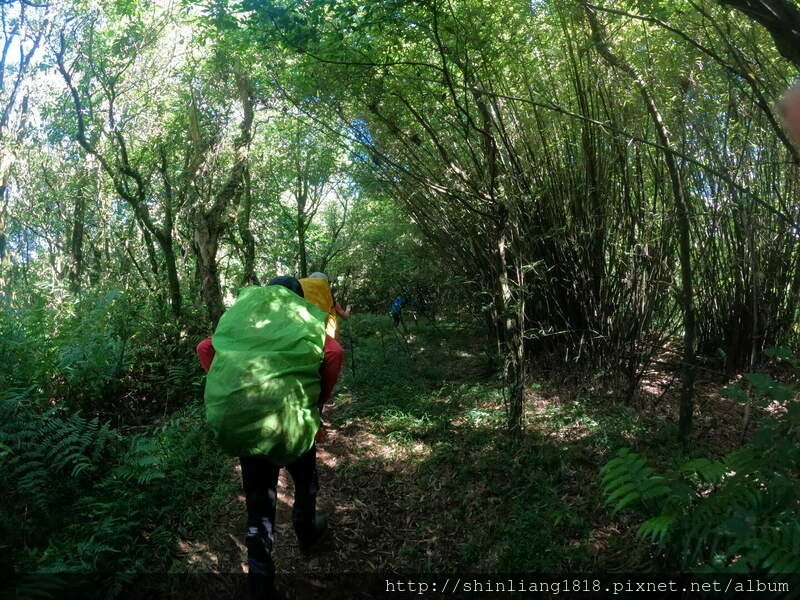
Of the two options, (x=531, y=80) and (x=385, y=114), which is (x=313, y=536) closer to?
(x=385, y=114)

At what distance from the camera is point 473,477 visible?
3.23 m

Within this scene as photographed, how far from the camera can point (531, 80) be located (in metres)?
4.07

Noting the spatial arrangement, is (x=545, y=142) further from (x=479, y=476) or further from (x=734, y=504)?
(x=734, y=504)

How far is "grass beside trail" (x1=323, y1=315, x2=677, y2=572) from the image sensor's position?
2.54m

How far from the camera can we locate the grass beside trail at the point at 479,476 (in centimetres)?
254

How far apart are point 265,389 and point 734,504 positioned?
1705mm

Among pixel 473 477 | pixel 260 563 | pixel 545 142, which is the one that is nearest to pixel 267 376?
pixel 260 563

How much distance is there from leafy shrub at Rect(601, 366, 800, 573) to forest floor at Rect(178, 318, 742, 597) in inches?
20.9

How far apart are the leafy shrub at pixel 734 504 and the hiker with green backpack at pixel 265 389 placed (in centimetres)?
126

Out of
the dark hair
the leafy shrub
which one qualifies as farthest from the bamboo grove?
the dark hair

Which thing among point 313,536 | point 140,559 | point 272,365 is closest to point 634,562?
point 313,536

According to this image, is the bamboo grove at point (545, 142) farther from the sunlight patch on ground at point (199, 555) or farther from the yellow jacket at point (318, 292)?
the sunlight patch on ground at point (199, 555)

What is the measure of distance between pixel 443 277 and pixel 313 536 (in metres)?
5.83

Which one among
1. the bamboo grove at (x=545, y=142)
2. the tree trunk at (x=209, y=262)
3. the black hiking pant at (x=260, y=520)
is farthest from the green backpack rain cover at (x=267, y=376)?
the tree trunk at (x=209, y=262)
